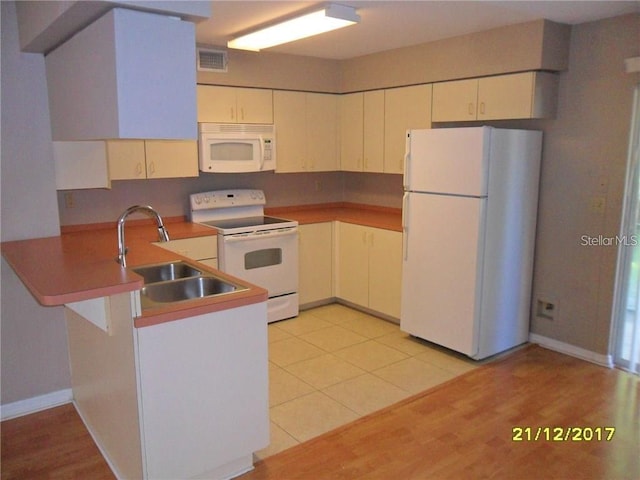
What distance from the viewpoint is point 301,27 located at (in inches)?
133

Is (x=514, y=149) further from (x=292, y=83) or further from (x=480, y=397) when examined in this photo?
(x=292, y=83)

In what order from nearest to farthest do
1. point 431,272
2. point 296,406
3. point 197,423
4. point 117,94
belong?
point 117,94
point 197,423
point 296,406
point 431,272

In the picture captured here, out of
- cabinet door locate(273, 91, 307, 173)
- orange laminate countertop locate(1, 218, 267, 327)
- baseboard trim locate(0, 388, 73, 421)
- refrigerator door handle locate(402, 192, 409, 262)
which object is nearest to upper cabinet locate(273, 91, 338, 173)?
cabinet door locate(273, 91, 307, 173)

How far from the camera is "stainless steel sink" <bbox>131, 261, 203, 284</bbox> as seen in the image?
2.76m

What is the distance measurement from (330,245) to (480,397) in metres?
2.16

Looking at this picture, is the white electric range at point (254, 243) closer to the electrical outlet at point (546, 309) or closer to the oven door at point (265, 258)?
the oven door at point (265, 258)

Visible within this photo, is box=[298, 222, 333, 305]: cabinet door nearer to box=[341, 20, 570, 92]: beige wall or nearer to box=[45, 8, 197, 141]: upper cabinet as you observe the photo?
box=[341, 20, 570, 92]: beige wall

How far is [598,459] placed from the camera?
2.59 meters

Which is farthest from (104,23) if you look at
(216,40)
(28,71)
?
(216,40)

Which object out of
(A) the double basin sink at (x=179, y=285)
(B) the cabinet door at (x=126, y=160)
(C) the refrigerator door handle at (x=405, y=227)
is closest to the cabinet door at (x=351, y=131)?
(C) the refrigerator door handle at (x=405, y=227)

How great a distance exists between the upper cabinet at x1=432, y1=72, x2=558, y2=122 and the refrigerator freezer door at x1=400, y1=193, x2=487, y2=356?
75 cm

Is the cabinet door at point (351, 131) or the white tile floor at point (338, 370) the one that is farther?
the cabinet door at point (351, 131)

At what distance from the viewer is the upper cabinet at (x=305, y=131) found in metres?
4.77

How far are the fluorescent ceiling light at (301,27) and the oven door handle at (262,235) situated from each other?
59.6 inches
